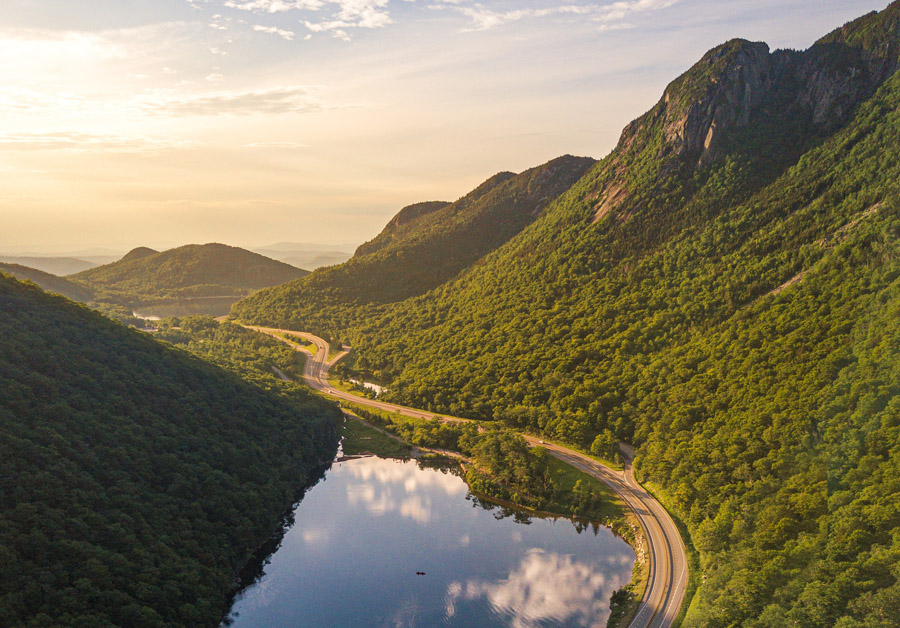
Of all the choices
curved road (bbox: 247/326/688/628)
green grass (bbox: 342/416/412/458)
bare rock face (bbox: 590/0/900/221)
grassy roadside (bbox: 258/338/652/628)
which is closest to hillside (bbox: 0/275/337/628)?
green grass (bbox: 342/416/412/458)

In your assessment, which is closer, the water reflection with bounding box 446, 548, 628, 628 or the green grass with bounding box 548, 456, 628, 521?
the water reflection with bounding box 446, 548, 628, 628

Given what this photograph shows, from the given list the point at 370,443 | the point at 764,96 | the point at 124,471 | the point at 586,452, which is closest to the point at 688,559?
the point at 586,452

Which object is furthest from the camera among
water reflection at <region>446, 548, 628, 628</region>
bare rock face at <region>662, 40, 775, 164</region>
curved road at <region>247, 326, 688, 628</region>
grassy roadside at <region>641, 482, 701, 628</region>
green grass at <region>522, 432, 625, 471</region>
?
bare rock face at <region>662, 40, 775, 164</region>

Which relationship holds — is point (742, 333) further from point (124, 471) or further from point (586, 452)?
point (124, 471)

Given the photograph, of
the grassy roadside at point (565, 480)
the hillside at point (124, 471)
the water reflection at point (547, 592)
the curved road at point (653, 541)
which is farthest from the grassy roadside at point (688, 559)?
the hillside at point (124, 471)

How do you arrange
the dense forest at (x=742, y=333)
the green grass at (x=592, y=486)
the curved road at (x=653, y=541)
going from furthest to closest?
the green grass at (x=592, y=486) → the curved road at (x=653, y=541) → the dense forest at (x=742, y=333)

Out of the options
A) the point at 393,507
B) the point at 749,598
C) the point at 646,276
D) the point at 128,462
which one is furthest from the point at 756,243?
the point at 128,462

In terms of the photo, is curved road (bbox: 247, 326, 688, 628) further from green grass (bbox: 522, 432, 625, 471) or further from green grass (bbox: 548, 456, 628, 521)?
green grass (bbox: 548, 456, 628, 521)

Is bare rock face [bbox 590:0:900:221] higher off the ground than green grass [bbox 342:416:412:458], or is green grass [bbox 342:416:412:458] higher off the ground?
bare rock face [bbox 590:0:900:221]

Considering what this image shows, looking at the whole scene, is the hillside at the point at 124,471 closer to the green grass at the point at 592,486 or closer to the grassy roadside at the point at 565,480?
the grassy roadside at the point at 565,480
